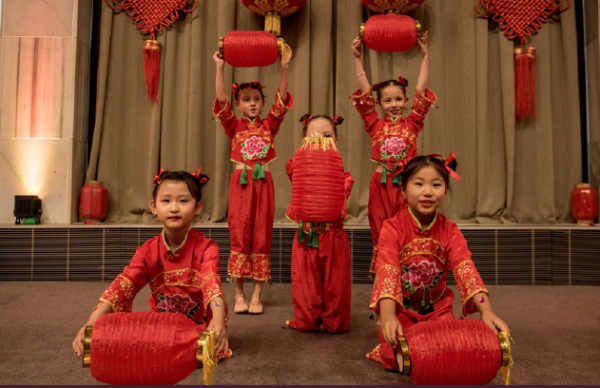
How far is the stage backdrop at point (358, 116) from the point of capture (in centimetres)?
370

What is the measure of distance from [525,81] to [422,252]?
276 centimetres

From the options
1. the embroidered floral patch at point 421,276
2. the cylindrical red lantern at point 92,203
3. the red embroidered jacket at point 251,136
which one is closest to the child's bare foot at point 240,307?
the red embroidered jacket at point 251,136

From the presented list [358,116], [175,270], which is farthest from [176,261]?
[358,116]

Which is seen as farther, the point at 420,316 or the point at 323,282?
the point at 323,282

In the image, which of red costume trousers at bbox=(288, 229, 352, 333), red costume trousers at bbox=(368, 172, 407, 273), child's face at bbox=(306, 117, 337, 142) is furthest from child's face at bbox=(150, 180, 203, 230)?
red costume trousers at bbox=(368, 172, 407, 273)

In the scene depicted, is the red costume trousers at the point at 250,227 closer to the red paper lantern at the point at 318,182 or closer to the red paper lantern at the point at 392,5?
the red paper lantern at the point at 318,182

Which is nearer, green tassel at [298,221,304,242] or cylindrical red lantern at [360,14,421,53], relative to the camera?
green tassel at [298,221,304,242]

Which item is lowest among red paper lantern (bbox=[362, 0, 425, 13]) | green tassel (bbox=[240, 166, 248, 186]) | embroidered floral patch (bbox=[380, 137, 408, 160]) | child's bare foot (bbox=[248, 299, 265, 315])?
child's bare foot (bbox=[248, 299, 265, 315])

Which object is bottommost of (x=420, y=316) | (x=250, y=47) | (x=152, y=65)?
(x=420, y=316)

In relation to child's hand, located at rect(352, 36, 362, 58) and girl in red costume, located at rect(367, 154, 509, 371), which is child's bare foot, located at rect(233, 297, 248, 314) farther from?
child's hand, located at rect(352, 36, 362, 58)

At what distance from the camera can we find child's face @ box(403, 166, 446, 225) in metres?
1.46

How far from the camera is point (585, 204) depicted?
11.4 feet

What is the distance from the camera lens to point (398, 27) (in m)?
2.21

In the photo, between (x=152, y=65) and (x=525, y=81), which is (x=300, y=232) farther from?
(x=525, y=81)
